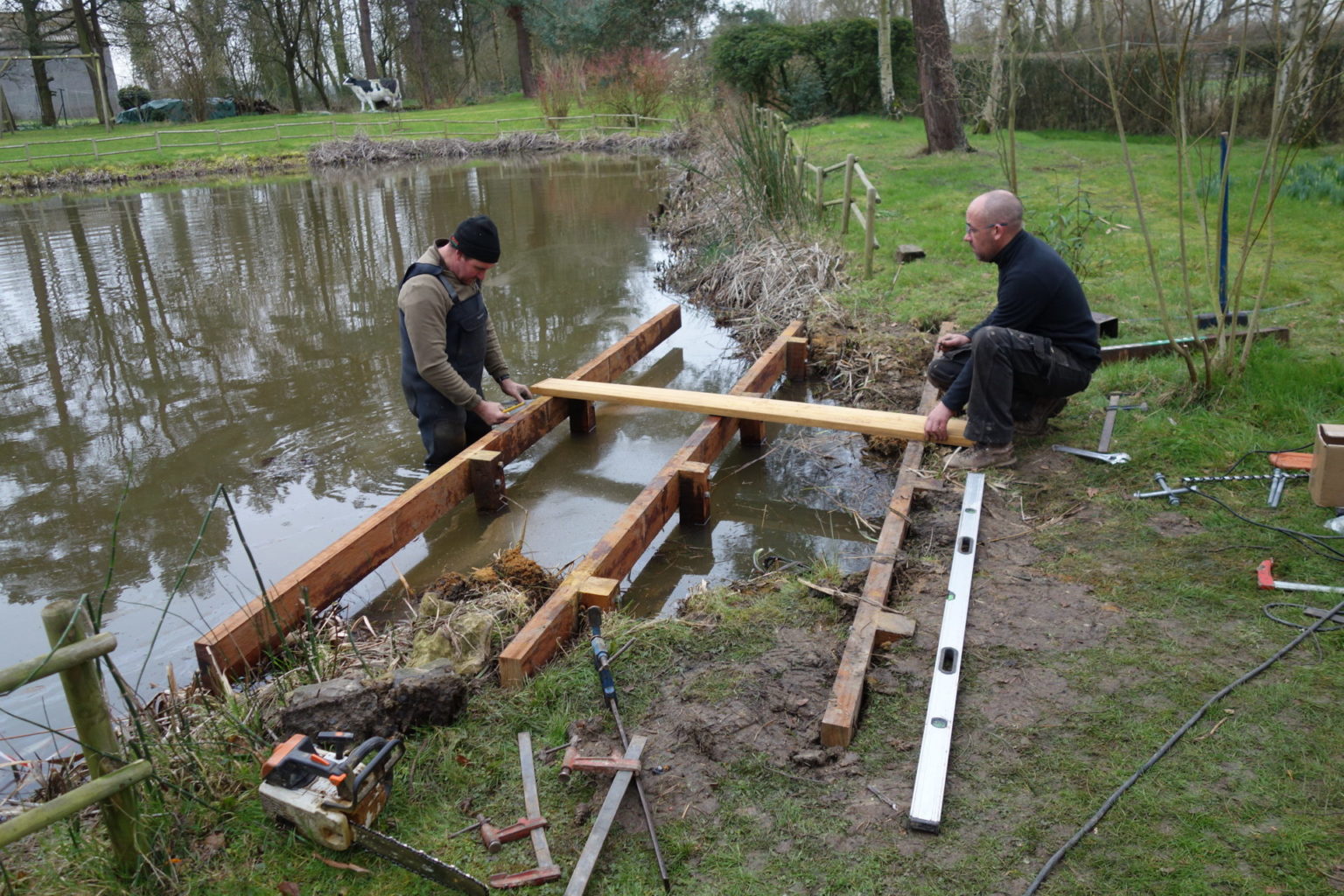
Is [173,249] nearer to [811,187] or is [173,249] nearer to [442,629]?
[811,187]

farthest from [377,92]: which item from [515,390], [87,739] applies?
[87,739]

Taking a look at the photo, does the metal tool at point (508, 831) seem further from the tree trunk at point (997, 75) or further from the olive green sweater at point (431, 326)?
the tree trunk at point (997, 75)

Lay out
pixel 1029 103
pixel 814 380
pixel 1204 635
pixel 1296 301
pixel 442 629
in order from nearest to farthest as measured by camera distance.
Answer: pixel 1204 635
pixel 442 629
pixel 1296 301
pixel 814 380
pixel 1029 103

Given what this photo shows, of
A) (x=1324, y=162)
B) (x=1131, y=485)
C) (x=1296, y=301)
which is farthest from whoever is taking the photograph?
(x=1324, y=162)

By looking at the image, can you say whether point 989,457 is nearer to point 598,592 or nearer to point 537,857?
point 598,592

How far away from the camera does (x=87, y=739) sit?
6.97ft

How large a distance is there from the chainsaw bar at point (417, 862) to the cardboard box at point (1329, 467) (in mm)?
3303

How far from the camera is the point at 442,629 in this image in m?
3.29

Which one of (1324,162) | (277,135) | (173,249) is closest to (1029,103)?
(1324,162)

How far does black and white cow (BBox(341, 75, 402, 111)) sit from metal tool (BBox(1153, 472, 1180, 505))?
114 feet

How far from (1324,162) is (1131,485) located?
8235 mm

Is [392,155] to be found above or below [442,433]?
above

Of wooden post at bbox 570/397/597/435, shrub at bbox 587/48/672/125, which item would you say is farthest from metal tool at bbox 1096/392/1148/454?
shrub at bbox 587/48/672/125

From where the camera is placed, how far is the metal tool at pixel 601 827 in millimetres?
2246
